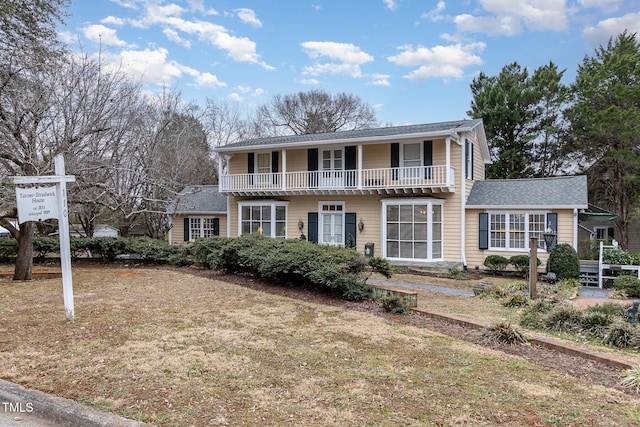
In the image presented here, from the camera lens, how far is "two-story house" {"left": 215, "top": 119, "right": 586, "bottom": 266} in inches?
637

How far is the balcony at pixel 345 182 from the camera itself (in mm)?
15945

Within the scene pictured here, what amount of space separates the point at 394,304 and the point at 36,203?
19.5 ft

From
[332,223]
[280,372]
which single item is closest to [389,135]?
[332,223]

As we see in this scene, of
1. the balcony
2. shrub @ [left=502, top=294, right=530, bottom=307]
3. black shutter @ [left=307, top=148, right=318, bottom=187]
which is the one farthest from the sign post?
black shutter @ [left=307, top=148, right=318, bottom=187]

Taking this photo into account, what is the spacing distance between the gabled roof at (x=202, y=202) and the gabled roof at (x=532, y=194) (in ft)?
39.2

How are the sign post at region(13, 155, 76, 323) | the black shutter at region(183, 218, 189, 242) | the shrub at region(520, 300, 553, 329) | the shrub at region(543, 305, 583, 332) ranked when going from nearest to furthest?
the sign post at region(13, 155, 76, 323)
the shrub at region(543, 305, 583, 332)
the shrub at region(520, 300, 553, 329)
the black shutter at region(183, 218, 189, 242)

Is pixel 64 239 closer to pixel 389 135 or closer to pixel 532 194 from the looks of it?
pixel 389 135

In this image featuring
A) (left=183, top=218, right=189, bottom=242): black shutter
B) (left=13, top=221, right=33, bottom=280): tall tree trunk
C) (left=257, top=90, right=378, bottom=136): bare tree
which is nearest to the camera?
(left=13, top=221, right=33, bottom=280): tall tree trunk

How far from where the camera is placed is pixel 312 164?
18469 millimetres

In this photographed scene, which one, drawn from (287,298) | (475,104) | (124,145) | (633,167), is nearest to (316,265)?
(287,298)

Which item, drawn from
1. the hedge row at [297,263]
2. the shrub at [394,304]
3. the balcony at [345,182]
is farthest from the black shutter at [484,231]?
the shrub at [394,304]

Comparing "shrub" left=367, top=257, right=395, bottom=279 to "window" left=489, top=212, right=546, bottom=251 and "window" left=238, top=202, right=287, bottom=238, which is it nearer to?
"window" left=489, top=212, right=546, bottom=251

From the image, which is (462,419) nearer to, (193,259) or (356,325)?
(356,325)

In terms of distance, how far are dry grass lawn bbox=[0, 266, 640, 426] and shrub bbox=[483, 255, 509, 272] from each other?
9598 millimetres
